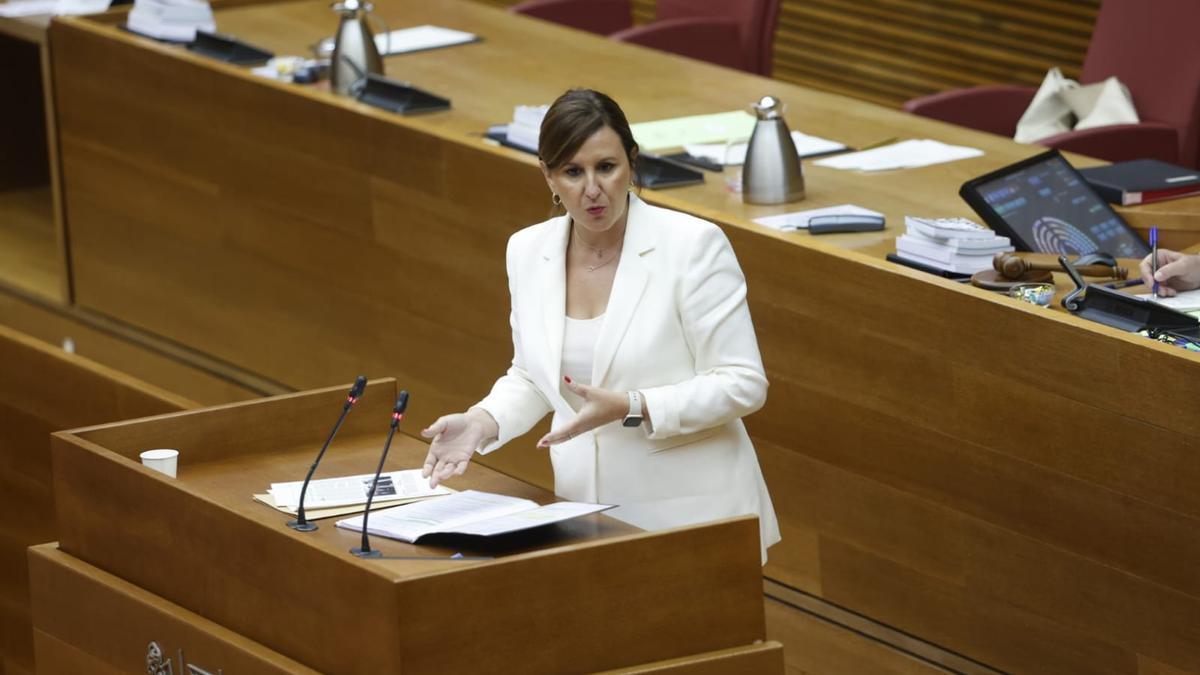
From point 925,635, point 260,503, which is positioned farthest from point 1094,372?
point 260,503

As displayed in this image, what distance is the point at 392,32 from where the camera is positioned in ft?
19.8

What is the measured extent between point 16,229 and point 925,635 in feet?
13.0

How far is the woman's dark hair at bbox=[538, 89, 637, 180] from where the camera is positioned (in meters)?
2.80

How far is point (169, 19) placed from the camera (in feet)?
18.7

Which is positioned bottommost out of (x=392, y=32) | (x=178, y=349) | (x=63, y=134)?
(x=178, y=349)

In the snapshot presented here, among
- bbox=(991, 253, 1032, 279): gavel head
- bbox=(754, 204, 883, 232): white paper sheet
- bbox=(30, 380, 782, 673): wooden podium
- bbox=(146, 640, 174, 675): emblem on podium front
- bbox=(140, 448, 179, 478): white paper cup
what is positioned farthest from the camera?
bbox=(754, 204, 883, 232): white paper sheet

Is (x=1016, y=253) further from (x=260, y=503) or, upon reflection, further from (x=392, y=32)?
(x=392, y=32)

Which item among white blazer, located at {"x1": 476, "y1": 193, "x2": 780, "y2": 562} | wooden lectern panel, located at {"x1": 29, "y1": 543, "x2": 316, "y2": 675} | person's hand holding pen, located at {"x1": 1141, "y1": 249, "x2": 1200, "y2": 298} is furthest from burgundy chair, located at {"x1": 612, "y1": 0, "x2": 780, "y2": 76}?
wooden lectern panel, located at {"x1": 29, "y1": 543, "x2": 316, "y2": 675}

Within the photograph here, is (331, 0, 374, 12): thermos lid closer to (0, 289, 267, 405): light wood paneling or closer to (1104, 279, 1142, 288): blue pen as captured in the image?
(0, 289, 267, 405): light wood paneling

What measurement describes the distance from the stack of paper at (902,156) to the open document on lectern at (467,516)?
1.96 metres

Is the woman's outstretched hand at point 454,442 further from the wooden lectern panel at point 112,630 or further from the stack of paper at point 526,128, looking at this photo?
the stack of paper at point 526,128

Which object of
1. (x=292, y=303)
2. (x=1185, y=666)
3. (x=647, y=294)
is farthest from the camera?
(x=292, y=303)

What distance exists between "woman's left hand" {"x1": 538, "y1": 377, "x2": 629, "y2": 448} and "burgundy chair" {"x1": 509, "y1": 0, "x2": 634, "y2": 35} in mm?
3957

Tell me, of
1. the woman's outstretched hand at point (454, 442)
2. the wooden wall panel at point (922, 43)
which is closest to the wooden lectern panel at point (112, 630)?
the woman's outstretched hand at point (454, 442)
